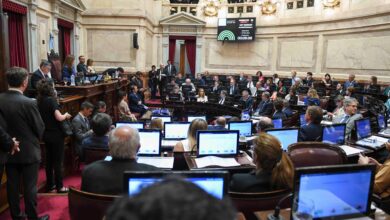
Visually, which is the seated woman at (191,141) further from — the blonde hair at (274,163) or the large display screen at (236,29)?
the large display screen at (236,29)

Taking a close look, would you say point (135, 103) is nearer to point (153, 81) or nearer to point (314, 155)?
point (153, 81)

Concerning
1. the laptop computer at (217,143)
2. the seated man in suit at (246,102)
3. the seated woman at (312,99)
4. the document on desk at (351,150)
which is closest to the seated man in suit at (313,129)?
the document on desk at (351,150)

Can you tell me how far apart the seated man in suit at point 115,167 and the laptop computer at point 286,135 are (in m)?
2.43

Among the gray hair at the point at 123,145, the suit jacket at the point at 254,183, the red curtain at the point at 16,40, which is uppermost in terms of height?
the red curtain at the point at 16,40

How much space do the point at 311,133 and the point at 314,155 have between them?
1278 millimetres

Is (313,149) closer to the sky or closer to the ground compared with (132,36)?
closer to the ground

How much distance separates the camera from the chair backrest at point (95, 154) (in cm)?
362

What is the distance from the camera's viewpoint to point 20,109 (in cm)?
298

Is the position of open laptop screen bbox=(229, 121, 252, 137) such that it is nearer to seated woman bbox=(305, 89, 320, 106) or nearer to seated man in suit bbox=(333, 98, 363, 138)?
seated man in suit bbox=(333, 98, 363, 138)

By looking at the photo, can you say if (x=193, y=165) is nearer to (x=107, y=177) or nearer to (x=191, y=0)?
(x=107, y=177)

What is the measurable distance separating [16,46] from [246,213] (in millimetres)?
7583

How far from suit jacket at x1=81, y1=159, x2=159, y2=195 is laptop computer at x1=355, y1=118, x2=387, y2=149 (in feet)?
11.7

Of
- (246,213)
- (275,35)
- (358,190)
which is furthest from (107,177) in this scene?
(275,35)

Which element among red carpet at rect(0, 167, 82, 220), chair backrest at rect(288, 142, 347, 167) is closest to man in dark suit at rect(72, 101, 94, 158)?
red carpet at rect(0, 167, 82, 220)
